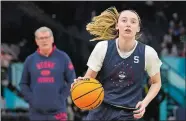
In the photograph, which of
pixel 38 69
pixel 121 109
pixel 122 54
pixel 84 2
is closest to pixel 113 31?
pixel 122 54

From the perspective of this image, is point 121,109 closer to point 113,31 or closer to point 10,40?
point 113,31

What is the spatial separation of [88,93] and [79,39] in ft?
19.0

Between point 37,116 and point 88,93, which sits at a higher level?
point 88,93

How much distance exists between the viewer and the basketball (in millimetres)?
5113

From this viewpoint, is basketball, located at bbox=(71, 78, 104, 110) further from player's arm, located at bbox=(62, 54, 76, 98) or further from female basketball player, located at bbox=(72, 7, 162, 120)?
player's arm, located at bbox=(62, 54, 76, 98)

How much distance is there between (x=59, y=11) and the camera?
1080 centimetres

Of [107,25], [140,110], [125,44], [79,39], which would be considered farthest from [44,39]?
[79,39]

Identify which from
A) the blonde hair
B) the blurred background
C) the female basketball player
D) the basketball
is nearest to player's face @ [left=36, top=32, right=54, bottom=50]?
the blonde hair

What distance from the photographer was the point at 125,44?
5336mm

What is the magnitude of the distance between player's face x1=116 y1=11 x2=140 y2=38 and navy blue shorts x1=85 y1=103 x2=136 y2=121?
2.47 ft

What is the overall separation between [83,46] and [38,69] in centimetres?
345

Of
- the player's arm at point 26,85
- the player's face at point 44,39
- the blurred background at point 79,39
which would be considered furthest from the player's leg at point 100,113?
the blurred background at point 79,39

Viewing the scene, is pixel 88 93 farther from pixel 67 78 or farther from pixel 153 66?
pixel 67 78

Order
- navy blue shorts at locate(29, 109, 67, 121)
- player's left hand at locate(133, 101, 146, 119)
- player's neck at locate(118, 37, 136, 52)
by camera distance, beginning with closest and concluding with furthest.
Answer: player's left hand at locate(133, 101, 146, 119) → player's neck at locate(118, 37, 136, 52) → navy blue shorts at locate(29, 109, 67, 121)
